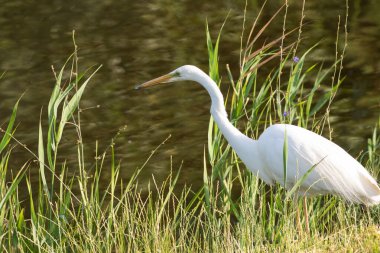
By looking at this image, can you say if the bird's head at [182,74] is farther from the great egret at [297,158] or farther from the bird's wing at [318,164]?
the bird's wing at [318,164]

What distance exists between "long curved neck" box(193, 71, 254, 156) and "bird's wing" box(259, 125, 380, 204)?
0.32 ft

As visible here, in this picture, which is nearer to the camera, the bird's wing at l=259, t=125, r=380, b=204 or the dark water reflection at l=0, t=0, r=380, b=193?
the bird's wing at l=259, t=125, r=380, b=204

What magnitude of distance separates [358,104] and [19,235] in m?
4.98

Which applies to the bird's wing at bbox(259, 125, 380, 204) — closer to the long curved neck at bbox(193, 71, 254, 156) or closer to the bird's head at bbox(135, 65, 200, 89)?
the long curved neck at bbox(193, 71, 254, 156)

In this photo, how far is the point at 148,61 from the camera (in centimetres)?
995

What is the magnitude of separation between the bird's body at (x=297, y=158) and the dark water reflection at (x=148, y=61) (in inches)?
110

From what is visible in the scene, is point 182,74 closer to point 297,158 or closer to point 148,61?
point 297,158

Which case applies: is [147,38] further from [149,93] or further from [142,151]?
[142,151]

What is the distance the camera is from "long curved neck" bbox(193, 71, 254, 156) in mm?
4227

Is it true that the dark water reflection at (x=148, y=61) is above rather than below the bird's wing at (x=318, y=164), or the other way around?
below

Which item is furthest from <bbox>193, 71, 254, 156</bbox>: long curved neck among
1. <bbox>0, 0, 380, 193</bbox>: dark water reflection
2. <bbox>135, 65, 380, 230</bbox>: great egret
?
<bbox>0, 0, 380, 193</bbox>: dark water reflection

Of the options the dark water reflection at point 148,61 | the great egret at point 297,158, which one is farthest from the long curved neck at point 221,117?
the dark water reflection at point 148,61

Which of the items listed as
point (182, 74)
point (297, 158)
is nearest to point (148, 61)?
point (182, 74)

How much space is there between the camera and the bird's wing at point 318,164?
13.7 ft
